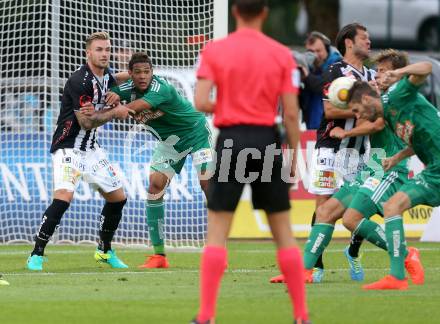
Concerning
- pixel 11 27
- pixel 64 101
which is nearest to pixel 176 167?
pixel 64 101

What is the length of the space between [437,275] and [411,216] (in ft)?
17.5

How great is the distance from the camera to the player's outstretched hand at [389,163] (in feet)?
34.4

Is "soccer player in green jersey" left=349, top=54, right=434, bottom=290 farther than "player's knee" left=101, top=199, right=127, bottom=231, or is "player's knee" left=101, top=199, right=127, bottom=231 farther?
"player's knee" left=101, top=199, right=127, bottom=231

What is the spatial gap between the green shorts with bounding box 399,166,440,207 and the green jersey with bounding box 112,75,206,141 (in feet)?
11.0

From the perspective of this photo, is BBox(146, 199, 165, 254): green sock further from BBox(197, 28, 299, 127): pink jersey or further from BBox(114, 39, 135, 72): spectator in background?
BBox(197, 28, 299, 127): pink jersey

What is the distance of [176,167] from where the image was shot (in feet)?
43.4

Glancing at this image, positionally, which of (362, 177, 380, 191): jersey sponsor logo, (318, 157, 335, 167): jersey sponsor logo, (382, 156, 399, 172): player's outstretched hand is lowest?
(362, 177, 380, 191): jersey sponsor logo

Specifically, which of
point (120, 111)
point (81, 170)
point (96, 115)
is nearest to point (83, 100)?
point (96, 115)

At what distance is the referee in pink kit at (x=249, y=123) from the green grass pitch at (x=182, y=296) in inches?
27.3

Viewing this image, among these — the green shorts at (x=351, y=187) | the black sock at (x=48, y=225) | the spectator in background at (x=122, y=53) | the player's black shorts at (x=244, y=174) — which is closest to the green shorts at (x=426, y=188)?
the green shorts at (x=351, y=187)

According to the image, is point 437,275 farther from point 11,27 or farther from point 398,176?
point 11,27

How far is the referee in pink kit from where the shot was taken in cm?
784

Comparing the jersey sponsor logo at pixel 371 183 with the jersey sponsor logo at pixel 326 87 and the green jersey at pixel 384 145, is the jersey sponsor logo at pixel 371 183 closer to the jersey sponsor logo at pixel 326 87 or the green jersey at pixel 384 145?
the green jersey at pixel 384 145

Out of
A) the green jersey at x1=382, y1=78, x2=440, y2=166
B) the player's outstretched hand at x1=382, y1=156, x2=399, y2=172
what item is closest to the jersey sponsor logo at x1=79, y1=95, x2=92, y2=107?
the player's outstretched hand at x1=382, y1=156, x2=399, y2=172
